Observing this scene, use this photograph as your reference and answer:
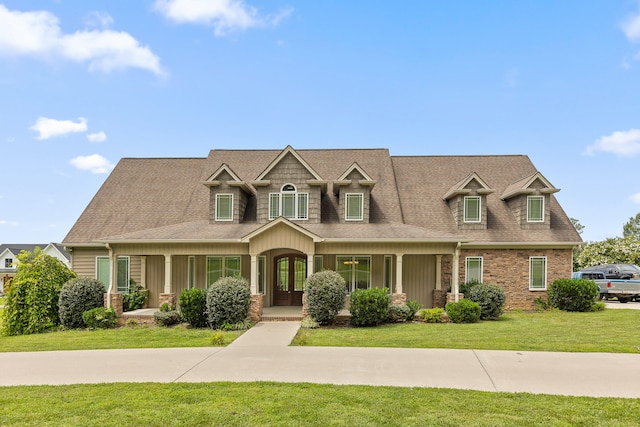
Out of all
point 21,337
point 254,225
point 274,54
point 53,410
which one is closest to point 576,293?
point 254,225

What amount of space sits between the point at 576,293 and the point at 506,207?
476 cm

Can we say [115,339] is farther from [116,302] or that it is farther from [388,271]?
[388,271]

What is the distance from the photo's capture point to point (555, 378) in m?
7.65

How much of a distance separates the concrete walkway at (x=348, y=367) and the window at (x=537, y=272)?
28.8 ft

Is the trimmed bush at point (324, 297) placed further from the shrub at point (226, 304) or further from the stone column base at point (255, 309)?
the shrub at point (226, 304)

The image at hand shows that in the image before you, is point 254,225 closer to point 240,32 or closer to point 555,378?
point 240,32

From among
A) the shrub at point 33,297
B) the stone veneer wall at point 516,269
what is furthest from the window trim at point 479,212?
the shrub at point 33,297

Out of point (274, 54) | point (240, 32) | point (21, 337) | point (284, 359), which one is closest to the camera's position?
point (284, 359)

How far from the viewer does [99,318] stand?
1424 cm

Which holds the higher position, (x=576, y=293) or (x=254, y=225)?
(x=254, y=225)

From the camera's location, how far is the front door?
1802cm

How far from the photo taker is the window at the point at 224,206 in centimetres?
1817

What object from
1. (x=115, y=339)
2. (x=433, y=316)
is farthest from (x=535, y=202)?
(x=115, y=339)

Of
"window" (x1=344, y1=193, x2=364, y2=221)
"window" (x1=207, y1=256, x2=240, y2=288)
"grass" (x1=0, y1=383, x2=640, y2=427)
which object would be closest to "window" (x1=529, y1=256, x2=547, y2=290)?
"window" (x1=344, y1=193, x2=364, y2=221)
